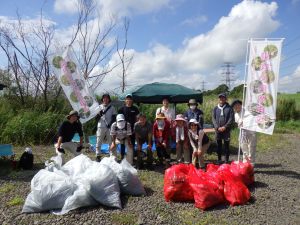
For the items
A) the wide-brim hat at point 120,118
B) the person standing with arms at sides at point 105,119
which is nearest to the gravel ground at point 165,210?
the wide-brim hat at point 120,118

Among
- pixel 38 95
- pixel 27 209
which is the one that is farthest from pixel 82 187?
pixel 38 95

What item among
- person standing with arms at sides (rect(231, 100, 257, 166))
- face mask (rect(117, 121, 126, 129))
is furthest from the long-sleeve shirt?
person standing with arms at sides (rect(231, 100, 257, 166))

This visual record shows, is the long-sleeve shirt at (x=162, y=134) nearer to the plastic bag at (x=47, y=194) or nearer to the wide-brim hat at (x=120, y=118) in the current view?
the wide-brim hat at (x=120, y=118)

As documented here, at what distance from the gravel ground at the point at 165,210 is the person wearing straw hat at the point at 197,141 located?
1.06 meters

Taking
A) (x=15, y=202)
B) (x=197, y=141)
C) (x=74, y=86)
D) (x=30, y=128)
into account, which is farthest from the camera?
(x=30, y=128)

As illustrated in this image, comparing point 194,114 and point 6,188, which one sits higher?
point 194,114

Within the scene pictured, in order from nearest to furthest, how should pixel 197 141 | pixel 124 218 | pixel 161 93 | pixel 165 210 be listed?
1. pixel 124 218
2. pixel 165 210
3. pixel 197 141
4. pixel 161 93

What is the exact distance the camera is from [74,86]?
8117mm

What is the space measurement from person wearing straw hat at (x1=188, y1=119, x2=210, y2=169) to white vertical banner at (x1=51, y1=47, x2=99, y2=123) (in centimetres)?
243

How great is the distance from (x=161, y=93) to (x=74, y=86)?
2.93 meters

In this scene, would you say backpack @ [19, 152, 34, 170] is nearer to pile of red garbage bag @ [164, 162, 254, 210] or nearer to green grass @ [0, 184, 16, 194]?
green grass @ [0, 184, 16, 194]

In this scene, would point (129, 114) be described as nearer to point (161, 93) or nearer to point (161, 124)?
point (161, 124)

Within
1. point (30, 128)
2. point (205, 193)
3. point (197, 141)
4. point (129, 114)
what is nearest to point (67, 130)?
point (129, 114)

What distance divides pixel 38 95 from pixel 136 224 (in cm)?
1155
